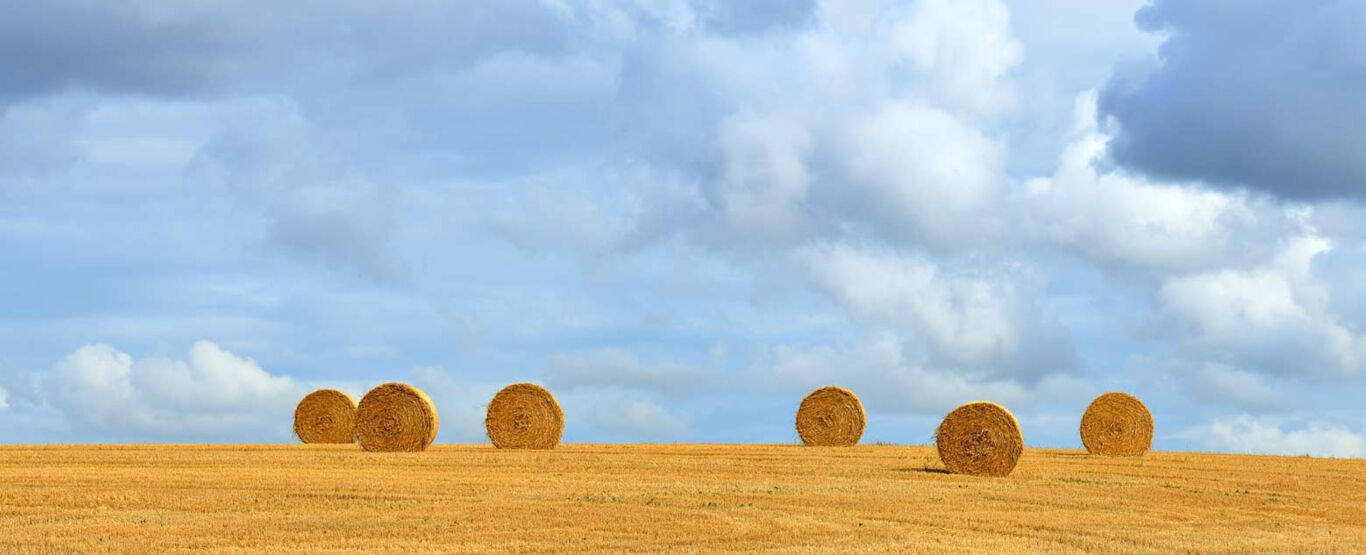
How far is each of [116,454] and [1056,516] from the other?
81.1ft

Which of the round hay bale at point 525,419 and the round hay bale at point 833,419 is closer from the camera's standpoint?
the round hay bale at point 525,419

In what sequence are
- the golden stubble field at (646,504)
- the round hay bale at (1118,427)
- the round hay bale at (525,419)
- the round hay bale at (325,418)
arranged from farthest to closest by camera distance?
the round hay bale at (325,418)
the round hay bale at (1118,427)
the round hay bale at (525,419)
the golden stubble field at (646,504)

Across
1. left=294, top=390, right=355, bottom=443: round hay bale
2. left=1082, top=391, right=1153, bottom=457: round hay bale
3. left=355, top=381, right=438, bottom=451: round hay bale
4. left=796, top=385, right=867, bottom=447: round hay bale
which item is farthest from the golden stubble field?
left=294, top=390, right=355, bottom=443: round hay bale

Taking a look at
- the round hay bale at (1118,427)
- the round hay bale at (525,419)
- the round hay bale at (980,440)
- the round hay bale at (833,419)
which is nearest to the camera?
the round hay bale at (980,440)

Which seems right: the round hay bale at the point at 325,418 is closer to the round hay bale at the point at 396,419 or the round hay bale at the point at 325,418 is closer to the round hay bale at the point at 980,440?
the round hay bale at the point at 396,419

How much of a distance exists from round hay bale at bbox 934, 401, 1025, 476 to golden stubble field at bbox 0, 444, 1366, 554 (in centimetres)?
62

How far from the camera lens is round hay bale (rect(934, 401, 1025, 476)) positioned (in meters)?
33.1

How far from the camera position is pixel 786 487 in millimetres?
28109

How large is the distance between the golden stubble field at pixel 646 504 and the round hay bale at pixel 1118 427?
4244 millimetres

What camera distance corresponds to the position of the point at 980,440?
33375mm

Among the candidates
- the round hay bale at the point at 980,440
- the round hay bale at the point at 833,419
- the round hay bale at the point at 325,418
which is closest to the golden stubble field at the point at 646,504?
the round hay bale at the point at 980,440

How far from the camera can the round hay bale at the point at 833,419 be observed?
43219mm

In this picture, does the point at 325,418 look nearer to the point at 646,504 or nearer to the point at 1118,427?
the point at 646,504

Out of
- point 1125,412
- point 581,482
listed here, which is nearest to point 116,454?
point 581,482
